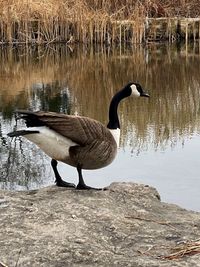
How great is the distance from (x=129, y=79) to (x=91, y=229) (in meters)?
12.8

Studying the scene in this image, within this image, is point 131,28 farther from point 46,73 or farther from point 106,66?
point 46,73

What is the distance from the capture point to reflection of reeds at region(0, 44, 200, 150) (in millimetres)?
11241

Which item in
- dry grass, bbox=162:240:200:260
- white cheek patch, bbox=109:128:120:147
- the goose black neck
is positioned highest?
the goose black neck

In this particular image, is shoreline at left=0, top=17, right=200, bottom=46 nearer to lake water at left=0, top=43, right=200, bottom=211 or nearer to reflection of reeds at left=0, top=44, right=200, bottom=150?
lake water at left=0, top=43, right=200, bottom=211

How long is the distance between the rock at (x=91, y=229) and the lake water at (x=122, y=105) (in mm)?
2146

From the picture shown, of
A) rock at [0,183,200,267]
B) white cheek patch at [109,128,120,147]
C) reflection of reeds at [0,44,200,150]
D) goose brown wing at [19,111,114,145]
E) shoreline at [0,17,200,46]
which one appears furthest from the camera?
shoreline at [0,17,200,46]

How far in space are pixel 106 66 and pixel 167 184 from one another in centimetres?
1221

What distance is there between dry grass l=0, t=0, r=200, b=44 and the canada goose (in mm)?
18870

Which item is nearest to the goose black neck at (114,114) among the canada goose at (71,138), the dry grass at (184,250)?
the canada goose at (71,138)

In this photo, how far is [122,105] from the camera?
13.0m

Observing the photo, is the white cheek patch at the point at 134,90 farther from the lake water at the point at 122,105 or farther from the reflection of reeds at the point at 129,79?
the reflection of reeds at the point at 129,79

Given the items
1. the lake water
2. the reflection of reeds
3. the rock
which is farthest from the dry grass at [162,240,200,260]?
the reflection of reeds

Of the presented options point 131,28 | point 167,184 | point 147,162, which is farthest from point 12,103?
point 131,28

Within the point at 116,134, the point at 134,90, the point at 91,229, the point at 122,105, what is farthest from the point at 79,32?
the point at 91,229
